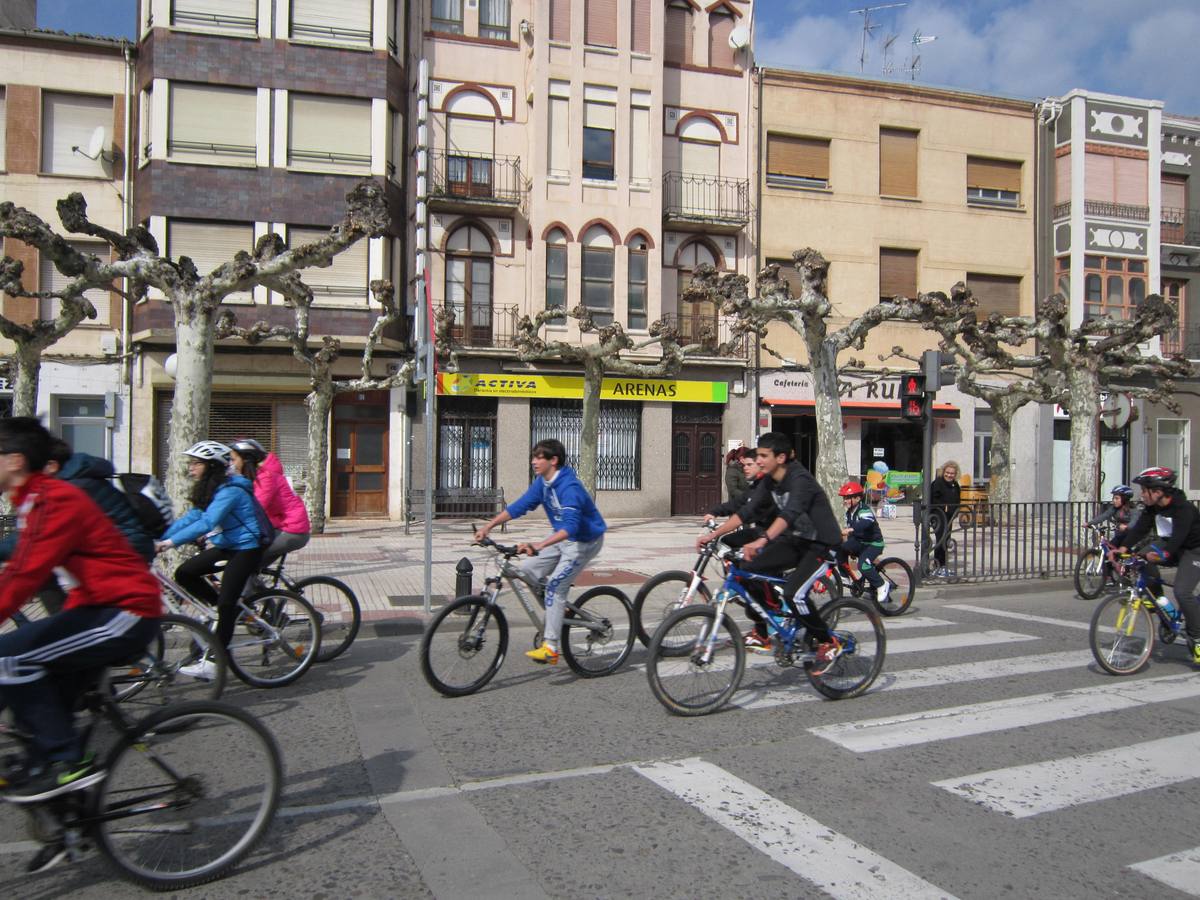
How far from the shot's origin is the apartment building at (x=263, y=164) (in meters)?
21.0

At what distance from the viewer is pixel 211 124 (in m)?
21.3

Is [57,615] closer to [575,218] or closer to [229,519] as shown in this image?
[229,519]

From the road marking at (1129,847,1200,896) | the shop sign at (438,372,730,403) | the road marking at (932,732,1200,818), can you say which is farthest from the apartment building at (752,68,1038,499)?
the road marking at (1129,847,1200,896)

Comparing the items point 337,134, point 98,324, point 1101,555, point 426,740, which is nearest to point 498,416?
point 337,134

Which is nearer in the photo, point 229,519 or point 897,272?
point 229,519

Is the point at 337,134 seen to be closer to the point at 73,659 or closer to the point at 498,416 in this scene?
the point at 498,416

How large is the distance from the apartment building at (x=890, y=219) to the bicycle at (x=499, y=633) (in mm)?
Result: 18844

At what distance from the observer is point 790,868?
3.86 metres

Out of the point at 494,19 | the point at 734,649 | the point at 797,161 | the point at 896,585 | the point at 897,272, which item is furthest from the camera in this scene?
the point at 897,272

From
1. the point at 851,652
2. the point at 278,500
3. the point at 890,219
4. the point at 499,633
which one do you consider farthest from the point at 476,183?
the point at 851,652

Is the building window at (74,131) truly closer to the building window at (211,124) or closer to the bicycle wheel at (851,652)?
the building window at (211,124)

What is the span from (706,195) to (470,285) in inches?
267

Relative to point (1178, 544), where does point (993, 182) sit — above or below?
above

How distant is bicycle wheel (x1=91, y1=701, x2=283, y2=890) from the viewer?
11.7 feet
